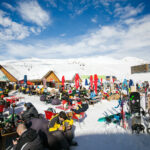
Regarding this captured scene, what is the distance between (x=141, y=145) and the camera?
4289 mm

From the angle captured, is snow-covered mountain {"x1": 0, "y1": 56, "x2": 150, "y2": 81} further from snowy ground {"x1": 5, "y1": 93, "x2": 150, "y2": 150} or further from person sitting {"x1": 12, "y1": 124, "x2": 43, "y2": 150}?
person sitting {"x1": 12, "y1": 124, "x2": 43, "y2": 150}

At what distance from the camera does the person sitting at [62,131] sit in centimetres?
369

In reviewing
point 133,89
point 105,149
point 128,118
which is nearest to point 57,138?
point 105,149

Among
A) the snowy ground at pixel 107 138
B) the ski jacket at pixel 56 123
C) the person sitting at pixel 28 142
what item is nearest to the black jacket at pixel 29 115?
the ski jacket at pixel 56 123

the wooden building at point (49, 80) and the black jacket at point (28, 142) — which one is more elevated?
the wooden building at point (49, 80)

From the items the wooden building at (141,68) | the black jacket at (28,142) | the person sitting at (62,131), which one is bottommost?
the person sitting at (62,131)

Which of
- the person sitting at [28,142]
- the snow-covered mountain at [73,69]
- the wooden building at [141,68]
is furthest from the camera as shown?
the wooden building at [141,68]

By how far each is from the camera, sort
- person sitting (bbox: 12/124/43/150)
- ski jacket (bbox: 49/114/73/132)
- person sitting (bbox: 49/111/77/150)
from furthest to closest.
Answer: ski jacket (bbox: 49/114/73/132) < person sitting (bbox: 49/111/77/150) < person sitting (bbox: 12/124/43/150)

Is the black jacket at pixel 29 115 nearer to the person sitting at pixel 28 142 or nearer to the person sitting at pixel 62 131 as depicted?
the person sitting at pixel 62 131

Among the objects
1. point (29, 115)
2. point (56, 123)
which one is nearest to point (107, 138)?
point (56, 123)

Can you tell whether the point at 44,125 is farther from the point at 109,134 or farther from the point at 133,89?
the point at 133,89

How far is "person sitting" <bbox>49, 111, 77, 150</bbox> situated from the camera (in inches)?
145

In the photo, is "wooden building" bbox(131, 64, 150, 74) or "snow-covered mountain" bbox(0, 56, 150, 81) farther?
"wooden building" bbox(131, 64, 150, 74)

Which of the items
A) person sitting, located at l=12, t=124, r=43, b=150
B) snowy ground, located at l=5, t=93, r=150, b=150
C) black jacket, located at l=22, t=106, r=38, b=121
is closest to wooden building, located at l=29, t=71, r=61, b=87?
black jacket, located at l=22, t=106, r=38, b=121
